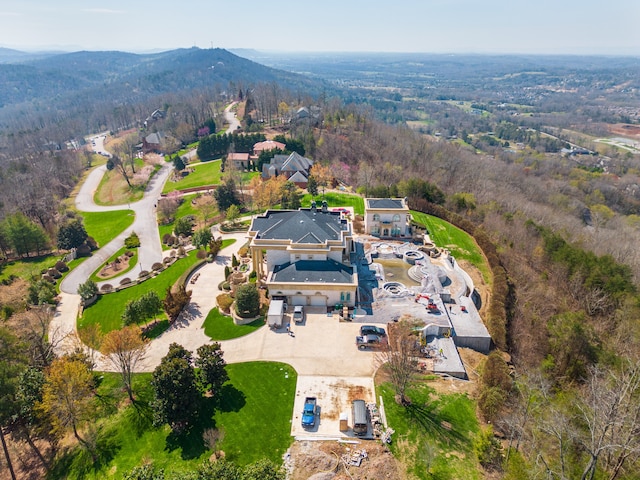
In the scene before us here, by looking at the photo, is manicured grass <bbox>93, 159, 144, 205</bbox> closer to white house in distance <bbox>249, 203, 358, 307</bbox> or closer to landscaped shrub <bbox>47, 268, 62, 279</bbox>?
landscaped shrub <bbox>47, 268, 62, 279</bbox>

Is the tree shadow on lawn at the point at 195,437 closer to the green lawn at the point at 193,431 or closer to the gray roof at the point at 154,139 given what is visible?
the green lawn at the point at 193,431

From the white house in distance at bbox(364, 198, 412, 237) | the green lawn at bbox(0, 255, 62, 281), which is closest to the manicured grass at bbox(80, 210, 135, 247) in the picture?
the green lawn at bbox(0, 255, 62, 281)

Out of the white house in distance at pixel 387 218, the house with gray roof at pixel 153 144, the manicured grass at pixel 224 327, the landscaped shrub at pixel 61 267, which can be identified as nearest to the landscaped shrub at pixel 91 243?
the landscaped shrub at pixel 61 267

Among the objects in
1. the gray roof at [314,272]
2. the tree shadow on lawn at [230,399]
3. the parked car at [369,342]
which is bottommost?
the tree shadow on lawn at [230,399]

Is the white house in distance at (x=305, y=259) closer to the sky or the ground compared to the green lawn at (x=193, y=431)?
closer to the sky

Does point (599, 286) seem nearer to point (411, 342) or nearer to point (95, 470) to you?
point (411, 342)

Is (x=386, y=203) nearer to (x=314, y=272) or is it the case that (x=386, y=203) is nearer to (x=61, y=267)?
(x=314, y=272)

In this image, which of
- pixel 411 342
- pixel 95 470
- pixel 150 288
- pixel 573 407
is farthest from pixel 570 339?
pixel 150 288
